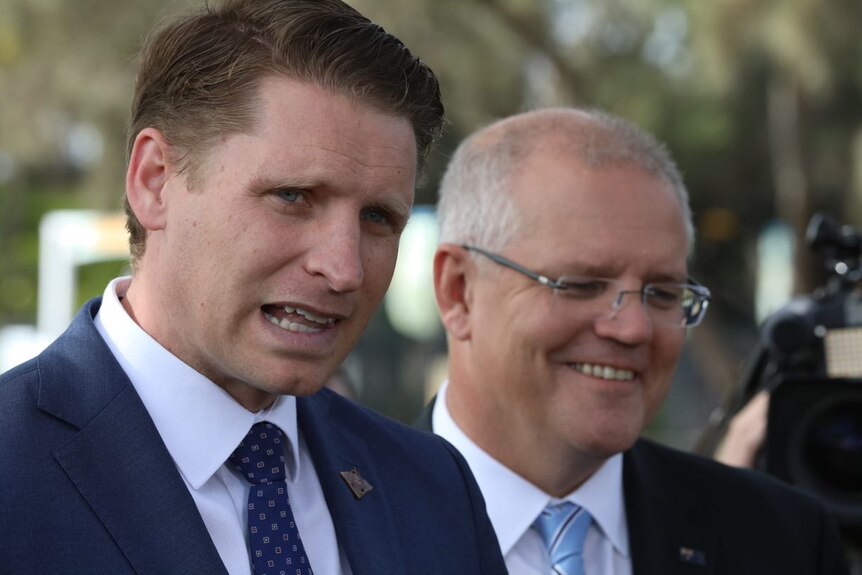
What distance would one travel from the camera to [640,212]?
2.64 meters

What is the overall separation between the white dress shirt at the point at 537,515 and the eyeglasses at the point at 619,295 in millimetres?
348

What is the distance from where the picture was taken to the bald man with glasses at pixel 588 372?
2600mm

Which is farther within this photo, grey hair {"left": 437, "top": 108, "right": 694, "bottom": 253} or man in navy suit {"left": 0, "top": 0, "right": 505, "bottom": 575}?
grey hair {"left": 437, "top": 108, "right": 694, "bottom": 253}

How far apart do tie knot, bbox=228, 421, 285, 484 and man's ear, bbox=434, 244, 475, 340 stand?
103 centimetres

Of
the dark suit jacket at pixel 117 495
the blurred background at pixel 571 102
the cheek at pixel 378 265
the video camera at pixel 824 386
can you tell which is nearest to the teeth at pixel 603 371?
the video camera at pixel 824 386

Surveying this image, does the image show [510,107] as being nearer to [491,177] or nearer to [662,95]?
[662,95]

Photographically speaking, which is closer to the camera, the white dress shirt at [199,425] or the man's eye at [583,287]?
the white dress shirt at [199,425]

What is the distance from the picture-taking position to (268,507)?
1.75 meters

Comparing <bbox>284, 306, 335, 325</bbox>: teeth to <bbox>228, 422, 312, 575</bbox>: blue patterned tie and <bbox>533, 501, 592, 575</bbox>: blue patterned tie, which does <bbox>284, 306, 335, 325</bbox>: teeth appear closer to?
<bbox>228, 422, 312, 575</bbox>: blue patterned tie

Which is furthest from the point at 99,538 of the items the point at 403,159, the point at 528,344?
the point at 528,344

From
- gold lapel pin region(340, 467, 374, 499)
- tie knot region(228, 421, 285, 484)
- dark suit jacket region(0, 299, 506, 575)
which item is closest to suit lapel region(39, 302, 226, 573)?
dark suit jacket region(0, 299, 506, 575)

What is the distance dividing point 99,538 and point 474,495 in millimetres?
704

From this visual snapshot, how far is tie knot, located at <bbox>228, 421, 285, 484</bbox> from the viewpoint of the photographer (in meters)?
1.77

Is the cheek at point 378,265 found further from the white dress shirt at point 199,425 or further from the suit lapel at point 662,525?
the suit lapel at point 662,525
